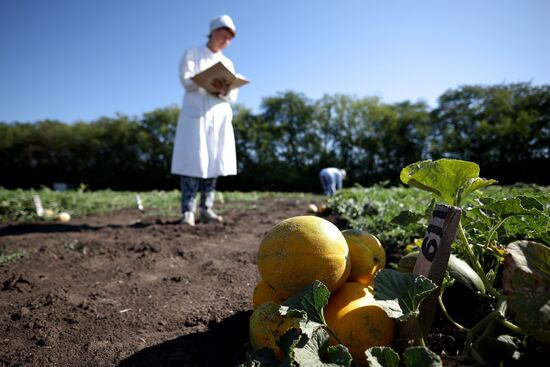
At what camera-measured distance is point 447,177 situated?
1.10 m

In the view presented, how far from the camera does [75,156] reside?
84.3 ft

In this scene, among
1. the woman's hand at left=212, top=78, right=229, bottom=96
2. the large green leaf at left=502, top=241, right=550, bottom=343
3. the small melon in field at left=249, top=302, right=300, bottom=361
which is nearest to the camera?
the large green leaf at left=502, top=241, right=550, bottom=343

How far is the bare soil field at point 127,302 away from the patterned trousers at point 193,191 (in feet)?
3.49

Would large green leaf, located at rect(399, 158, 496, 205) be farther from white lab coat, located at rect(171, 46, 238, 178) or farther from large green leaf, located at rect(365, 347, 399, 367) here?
white lab coat, located at rect(171, 46, 238, 178)

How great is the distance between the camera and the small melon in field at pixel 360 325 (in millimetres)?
1068

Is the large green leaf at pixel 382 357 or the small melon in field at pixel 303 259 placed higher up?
the small melon in field at pixel 303 259

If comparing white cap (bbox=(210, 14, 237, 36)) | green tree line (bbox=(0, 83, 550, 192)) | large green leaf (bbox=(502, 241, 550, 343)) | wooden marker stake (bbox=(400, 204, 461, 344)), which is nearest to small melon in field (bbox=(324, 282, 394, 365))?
wooden marker stake (bbox=(400, 204, 461, 344))

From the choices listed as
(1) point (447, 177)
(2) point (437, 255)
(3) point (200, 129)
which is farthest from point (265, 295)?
(3) point (200, 129)

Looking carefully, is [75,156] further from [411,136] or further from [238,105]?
[411,136]

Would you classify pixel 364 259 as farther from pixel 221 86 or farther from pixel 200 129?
pixel 221 86

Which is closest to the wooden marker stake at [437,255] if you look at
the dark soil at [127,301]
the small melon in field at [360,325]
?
the small melon in field at [360,325]

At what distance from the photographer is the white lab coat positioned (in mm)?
4641

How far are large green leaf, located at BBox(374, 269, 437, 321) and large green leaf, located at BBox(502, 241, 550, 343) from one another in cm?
19

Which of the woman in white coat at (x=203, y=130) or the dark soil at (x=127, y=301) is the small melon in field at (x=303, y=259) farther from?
the woman in white coat at (x=203, y=130)
